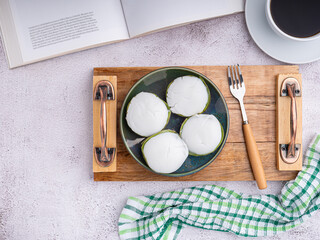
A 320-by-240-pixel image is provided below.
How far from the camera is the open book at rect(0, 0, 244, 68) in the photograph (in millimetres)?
559

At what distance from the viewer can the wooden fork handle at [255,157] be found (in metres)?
Answer: 0.55

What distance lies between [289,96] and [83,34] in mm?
375

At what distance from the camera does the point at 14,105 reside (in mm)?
601

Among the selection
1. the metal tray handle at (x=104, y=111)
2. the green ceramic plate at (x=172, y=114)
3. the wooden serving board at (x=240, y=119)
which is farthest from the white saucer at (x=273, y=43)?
the metal tray handle at (x=104, y=111)

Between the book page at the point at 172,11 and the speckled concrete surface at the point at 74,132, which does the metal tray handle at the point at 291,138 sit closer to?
the speckled concrete surface at the point at 74,132

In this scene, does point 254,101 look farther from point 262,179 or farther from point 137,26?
point 137,26

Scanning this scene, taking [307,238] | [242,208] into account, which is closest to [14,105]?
[242,208]

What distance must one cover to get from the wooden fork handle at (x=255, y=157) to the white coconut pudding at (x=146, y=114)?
Answer: 15 centimetres

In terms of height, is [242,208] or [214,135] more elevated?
[214,135]

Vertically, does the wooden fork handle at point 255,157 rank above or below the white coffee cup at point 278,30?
below

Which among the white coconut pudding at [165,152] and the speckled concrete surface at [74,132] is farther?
the speckled concrete surface at [74,132]

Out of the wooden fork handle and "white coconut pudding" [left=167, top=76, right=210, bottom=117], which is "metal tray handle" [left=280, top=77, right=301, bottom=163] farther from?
"white coconut pudding" [left=167, top=76, right=210, bottom=117]

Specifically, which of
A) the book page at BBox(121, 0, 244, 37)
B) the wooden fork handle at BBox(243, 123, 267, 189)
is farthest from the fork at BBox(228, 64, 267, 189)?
the book page at BBox(121, 0, 244, 37)

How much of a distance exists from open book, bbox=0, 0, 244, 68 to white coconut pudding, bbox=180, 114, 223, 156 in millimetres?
181
